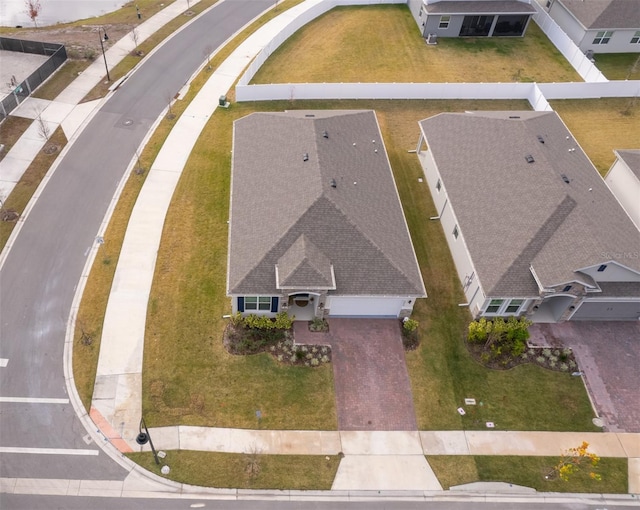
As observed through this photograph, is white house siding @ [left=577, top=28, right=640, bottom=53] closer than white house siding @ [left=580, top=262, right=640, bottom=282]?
No

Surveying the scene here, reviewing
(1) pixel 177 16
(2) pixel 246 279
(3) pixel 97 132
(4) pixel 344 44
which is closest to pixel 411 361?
(2) pixel 246 279

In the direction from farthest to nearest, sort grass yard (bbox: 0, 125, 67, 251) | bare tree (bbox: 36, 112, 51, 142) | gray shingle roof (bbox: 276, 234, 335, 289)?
1. bare tree (bbox: 36, 112, 51, 142)
2. grass yard (bbox: 0, 125, 67, 251)
3. gray shingle roof (bbox: 276, 234, 335, 289)

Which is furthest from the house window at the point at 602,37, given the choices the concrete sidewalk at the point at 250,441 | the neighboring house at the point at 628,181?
the concrete sidewalk at the point at 250,441

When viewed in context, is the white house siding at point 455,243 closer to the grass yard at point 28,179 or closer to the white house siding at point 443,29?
the white house siding at point 443,29

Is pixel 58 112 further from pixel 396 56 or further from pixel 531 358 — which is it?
pixel 531 358

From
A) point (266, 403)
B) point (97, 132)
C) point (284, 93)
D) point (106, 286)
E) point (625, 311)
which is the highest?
point (284, 93)

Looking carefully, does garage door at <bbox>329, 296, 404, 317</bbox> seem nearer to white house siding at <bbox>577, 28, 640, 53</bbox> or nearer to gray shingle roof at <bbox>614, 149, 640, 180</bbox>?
gray shingle roof at <bbox>614, 149, 640, 180</bbox>

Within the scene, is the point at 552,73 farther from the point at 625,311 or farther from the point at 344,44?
the point at 625,311

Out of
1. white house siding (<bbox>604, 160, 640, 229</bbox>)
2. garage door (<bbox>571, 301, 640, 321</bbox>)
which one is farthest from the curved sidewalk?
white house siding (<bbox>604, 160, 640, 229</bbox>)
